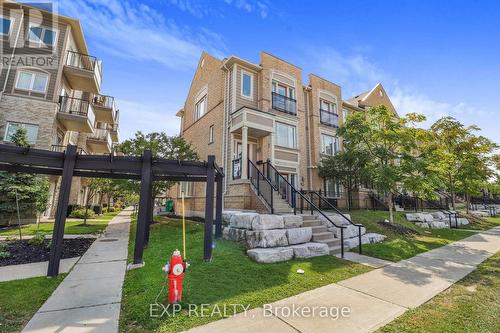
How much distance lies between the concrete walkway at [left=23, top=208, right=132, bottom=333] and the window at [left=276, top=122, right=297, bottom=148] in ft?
38.0

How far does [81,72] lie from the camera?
16.8 metres

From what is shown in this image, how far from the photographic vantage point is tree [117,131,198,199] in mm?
14133

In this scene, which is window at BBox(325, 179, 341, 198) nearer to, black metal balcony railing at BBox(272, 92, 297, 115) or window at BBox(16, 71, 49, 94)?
black metal balcony railing at BBox(272, 92, 297, 115)

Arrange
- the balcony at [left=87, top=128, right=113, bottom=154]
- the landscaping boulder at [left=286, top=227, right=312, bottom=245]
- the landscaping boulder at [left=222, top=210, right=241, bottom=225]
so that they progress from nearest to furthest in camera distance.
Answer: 1. the landscaping boulder at [left=286, top=227, right=312, bottom=245]
2. the landscaping boulder at [left=222, top=210, right=241, bottom=225]
3. the balcony at [left=87, top=128, right=113, bottom=154]

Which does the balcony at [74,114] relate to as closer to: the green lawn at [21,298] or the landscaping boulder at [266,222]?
the green lawn at [21,298]

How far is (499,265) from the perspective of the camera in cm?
682

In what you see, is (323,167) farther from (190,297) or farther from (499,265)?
(190,297)

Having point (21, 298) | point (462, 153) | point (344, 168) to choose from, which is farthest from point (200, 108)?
point (462, 153)

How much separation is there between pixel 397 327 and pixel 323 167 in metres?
13.5

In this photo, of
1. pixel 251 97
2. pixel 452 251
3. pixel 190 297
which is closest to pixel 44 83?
pixel 251 97

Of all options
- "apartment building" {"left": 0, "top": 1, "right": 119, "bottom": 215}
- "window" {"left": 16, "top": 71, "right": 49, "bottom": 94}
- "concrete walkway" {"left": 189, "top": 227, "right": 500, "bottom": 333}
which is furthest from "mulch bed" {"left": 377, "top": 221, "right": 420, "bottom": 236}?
"window" {"left": 16, "top": 71, "right": 49, "bottom": 94}

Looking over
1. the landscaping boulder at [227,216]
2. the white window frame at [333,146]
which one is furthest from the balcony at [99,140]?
the white window frame at [333,146]

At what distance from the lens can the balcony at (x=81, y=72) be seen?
16.6 meters

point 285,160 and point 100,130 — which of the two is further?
point 100,130
